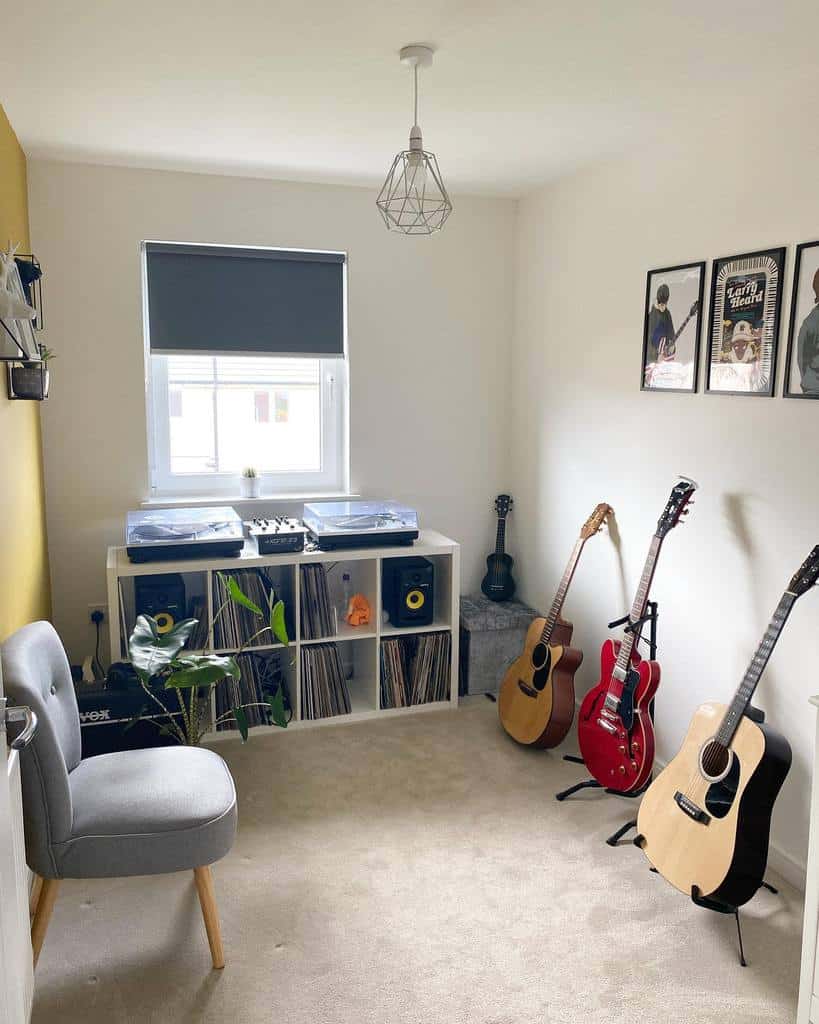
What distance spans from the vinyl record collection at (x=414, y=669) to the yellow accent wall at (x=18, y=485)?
56.3 inches

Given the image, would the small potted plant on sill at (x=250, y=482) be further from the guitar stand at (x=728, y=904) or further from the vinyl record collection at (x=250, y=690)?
the guitar stand at (x=728, y=904)

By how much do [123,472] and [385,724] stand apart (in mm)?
1581

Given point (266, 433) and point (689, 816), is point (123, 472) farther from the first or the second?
point (689, 816)

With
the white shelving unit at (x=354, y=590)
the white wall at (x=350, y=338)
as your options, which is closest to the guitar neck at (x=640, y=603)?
the white shelving unit at (x=354, y=590)

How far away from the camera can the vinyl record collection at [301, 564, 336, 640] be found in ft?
11.5

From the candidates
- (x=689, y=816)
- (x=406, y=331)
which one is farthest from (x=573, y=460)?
(x=689, y=816)

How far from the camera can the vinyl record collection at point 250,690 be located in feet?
11.2

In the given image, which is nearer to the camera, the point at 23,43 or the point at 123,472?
the point at 23,43

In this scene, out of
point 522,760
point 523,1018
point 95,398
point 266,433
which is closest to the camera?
point 523,1018

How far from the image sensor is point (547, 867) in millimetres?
2572

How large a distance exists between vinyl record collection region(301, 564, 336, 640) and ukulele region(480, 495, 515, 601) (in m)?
0.95

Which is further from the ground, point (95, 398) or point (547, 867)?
point (95, 398)

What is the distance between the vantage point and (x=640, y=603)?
292cm

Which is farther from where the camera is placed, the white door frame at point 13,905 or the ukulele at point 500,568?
the ukulele at point 500,568
